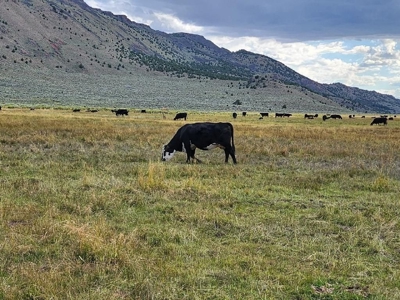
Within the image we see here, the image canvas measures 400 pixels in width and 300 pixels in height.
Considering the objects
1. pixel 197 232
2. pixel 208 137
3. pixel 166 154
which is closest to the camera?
pixel 197 232

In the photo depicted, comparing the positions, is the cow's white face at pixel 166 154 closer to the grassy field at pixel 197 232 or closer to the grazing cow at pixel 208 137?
the grazing cow at pixel 208 137

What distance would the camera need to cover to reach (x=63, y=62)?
135000mm

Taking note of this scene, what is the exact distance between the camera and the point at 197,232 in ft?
25.1

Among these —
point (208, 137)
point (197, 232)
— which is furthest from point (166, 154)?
point (197, 232)

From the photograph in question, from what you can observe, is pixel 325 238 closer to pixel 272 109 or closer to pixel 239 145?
pixel 239 145

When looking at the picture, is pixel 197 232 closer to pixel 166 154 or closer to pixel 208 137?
pixel 208 137

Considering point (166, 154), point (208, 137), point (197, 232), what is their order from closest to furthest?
point (197, 232) < point (208, 137) < point (166, 154)

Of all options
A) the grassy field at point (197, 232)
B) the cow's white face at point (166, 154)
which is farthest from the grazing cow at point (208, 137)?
the grassy field at point (197, 232)

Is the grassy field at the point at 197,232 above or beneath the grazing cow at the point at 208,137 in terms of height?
beneath

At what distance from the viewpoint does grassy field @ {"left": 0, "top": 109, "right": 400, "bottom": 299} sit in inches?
214

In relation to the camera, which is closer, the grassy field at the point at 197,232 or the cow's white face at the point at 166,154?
the grassy field at the point at 197,232

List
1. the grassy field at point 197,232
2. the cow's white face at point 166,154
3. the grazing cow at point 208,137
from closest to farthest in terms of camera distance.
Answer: the grassy field at point 197,232, the grazing cow at point 208,137, the cow's white face at point 166,154

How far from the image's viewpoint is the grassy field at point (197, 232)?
545 cm

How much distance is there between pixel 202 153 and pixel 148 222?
11985 mm
